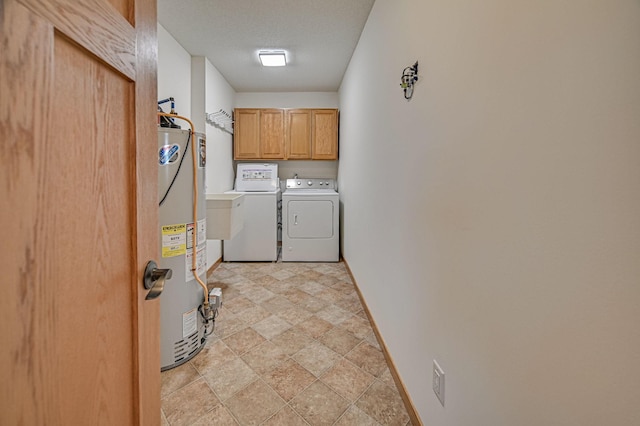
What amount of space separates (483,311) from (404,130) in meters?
0.98

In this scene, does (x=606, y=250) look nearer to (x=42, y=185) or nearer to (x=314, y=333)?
(x=42, y=185)

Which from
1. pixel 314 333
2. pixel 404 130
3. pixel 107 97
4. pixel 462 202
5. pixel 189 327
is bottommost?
pixel 314 333

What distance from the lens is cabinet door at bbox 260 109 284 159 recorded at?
4273mm

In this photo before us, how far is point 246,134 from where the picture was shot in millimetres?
4281

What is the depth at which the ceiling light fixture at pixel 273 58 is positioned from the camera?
3.04 m

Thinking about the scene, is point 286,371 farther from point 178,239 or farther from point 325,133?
point 325,133

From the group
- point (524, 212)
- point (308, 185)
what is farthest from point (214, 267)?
point (524, 212)

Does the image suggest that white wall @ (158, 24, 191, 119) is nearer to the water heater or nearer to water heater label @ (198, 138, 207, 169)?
water heater label @ (198, 138, 207, 169)

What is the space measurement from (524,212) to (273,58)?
3163mm

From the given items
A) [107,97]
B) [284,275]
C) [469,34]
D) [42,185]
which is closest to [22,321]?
[42,185]

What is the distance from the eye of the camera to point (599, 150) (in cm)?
51

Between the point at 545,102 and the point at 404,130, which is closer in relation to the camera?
the point at 545,102

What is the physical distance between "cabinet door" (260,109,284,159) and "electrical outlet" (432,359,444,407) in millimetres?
3676

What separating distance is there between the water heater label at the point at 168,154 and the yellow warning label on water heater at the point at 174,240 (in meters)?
0.38
